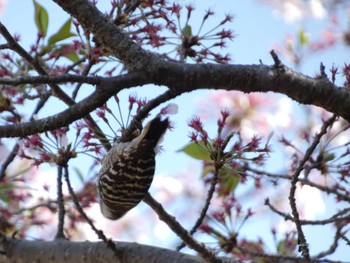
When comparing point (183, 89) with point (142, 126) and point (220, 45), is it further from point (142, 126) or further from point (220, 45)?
point (220, 45)

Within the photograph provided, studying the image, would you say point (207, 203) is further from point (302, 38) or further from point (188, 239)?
point (302, 38)

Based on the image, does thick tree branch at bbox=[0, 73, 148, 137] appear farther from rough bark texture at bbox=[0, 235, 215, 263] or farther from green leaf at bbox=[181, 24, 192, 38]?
green leaf at bbox=[181, 24, 192, 38]

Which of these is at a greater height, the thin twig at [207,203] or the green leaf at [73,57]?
the green leaf at [73,57]

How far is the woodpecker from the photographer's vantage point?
2342mm

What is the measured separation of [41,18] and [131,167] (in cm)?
99

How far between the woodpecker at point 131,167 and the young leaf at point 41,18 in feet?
2.51

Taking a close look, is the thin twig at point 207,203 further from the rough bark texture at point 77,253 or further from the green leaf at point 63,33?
the green leaf at point 63,33

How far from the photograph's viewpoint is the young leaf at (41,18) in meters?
2.98

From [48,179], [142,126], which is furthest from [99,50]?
[48,179]

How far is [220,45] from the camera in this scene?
9.12ft

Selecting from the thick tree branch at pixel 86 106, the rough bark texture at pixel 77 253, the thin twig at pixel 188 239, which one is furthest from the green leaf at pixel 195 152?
the thick tree branch at pixel 86 106

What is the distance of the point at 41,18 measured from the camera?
302cm

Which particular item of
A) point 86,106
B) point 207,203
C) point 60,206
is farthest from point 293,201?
point 60,206

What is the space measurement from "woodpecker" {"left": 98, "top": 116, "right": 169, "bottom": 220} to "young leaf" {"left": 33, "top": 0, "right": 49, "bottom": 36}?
766mm
